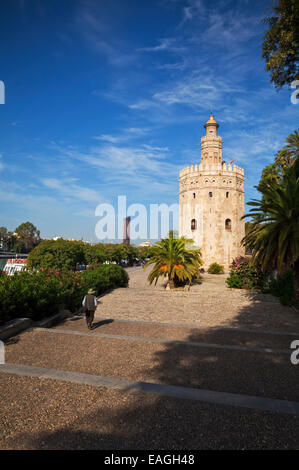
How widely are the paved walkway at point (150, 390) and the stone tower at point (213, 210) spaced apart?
1184 inches

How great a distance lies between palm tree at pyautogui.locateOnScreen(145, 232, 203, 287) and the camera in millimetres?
19250

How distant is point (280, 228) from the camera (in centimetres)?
1030

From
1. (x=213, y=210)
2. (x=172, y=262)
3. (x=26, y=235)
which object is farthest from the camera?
(x=26, y=235)

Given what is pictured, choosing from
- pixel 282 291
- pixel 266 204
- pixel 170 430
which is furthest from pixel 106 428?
pixel 282 291

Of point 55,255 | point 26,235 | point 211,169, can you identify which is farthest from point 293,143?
point 26,235

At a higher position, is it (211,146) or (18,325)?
(211,146)

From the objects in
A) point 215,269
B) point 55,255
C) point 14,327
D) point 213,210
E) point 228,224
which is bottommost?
point 215,269

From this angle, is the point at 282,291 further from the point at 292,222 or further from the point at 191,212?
the point at 191,212

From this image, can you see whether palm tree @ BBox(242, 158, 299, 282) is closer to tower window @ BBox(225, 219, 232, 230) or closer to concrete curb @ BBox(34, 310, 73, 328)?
concrete curb @ BBox(34, 310, 73, 328)

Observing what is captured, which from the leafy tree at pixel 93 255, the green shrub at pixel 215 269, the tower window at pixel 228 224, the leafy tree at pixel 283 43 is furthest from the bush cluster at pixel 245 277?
the leafy tree at pixel 93 255

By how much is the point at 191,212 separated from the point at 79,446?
36833 mm

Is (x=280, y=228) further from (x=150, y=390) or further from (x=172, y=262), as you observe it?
(x=172, y=262)

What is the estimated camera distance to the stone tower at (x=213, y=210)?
38.0m

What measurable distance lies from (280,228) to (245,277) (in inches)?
335
